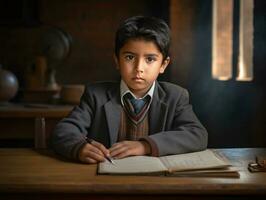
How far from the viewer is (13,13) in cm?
386

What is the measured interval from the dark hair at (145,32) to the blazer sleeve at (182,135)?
6.9 inches

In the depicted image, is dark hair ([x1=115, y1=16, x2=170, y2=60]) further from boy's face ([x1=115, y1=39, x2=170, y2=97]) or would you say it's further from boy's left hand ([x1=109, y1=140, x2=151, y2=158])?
boy's left hand ([x1=109, y1=140, x2=151, y2=158])

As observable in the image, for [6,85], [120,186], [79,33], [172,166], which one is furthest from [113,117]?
[79,33]

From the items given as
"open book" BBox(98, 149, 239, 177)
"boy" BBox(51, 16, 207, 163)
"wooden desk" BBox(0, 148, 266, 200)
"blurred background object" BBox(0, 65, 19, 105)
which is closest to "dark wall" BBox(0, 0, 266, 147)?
"blurred background object" BBox(0, 65, 19, 105)

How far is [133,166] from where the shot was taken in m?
1.13

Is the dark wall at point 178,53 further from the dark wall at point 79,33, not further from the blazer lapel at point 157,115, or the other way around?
the blazer lapel at point 157,115

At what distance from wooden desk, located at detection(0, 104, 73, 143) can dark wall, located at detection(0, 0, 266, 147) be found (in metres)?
0.82

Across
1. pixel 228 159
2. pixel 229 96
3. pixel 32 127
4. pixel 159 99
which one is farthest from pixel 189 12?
pixel 228 159

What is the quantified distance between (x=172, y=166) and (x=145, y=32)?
0.44 meters

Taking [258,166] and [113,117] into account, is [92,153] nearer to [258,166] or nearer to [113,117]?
[113,117]

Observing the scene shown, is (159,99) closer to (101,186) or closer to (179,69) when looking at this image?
(101,186)

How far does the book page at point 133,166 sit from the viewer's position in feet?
3.58

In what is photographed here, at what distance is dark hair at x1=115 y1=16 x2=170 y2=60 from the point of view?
4.59 ft

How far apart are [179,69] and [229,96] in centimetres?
76
